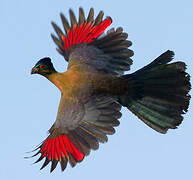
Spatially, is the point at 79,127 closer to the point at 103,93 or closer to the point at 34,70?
the point at 103,93

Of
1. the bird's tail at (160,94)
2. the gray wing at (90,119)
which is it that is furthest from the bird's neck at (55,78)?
the bird's tail at (160,94)

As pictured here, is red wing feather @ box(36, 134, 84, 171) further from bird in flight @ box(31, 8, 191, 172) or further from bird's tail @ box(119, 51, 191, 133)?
bird's tail @ box(119, 51, 191, 133)

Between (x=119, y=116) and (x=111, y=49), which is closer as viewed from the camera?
(x=119, y=116)

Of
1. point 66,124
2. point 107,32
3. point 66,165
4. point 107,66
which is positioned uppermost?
point 107,32

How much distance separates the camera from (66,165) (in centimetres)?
1009

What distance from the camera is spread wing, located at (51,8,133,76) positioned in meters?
10.9

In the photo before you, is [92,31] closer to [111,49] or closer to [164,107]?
[111,49]

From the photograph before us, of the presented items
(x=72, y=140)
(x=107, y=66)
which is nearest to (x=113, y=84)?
(x=107, y=66)

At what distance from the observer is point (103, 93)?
1024cm

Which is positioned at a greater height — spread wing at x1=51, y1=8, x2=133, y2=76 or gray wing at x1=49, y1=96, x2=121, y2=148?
spread wing at x1=51, y1=8, x2=133, y2=76

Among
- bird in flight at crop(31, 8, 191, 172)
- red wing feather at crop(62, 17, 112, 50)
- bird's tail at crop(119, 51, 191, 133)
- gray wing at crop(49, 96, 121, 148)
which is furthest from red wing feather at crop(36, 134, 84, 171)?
red wing feather at crop(62, 17, 112, 50)

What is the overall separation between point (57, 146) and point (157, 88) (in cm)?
242

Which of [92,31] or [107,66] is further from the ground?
[92,31]

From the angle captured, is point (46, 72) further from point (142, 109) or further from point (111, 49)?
point (142, 109)
